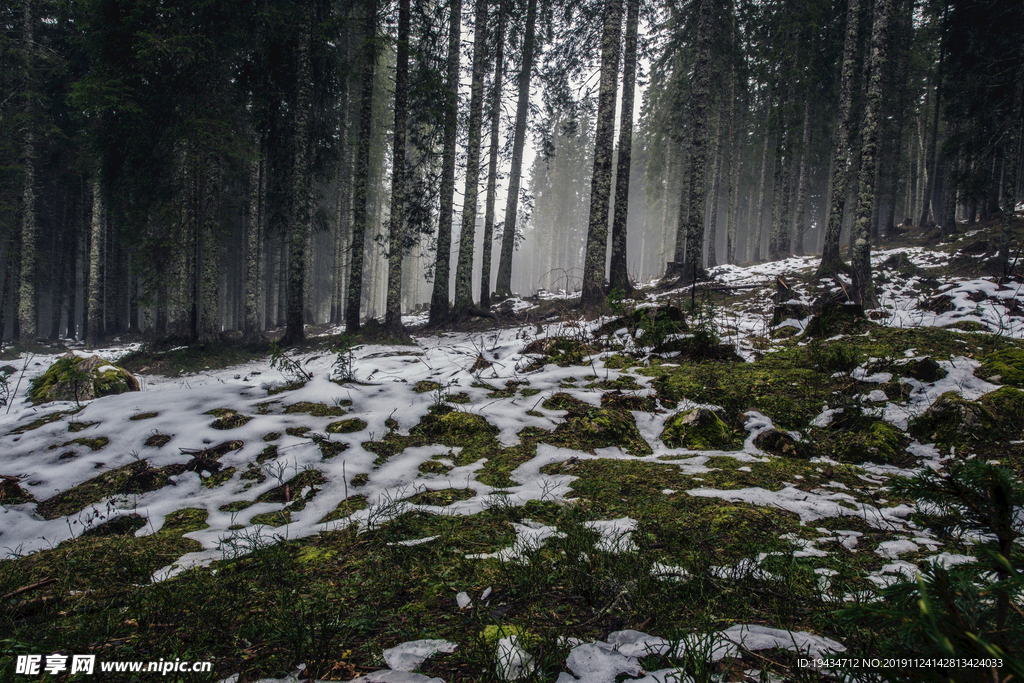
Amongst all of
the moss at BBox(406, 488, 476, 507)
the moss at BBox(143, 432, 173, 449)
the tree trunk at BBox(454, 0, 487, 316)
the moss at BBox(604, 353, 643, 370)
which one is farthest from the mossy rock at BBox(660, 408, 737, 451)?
the tree trunk at BBox(454, 0, 487, 316)

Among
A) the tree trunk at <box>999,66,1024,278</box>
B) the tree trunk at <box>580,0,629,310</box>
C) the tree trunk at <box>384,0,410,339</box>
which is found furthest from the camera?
the tree trunk at <box>999,66,1024,278</box>

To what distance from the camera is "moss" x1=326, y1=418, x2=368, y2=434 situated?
380 centimetres

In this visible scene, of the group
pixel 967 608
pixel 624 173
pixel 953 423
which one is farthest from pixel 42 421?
pixel 624 173

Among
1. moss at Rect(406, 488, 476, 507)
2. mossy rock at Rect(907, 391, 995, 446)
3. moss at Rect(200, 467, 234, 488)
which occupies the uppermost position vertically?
mossy rock at Rect(907, 391, 995, 446)

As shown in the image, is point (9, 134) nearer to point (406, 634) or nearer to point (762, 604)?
point (406, 634)

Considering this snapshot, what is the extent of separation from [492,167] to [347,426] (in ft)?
42.6

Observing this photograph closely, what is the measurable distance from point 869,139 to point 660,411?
9.46m

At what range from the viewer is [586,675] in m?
1.31

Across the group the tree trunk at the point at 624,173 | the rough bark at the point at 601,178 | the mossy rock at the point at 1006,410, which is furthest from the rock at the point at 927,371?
the tree trunk at the point at 624,173

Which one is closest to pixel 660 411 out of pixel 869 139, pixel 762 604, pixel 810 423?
pixel 810 423

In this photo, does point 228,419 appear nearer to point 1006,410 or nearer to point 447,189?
point 1006,410

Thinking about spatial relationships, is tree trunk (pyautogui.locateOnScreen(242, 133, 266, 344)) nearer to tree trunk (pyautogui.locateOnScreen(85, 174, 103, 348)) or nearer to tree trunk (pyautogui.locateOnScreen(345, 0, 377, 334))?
tree trunk (pyautogui.locateOnScreen(345, 0, 377, 334))

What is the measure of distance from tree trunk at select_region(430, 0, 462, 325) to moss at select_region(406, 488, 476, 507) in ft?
30.8

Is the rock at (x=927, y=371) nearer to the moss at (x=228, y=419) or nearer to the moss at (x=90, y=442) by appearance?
the moss at (x=228, y=419)
